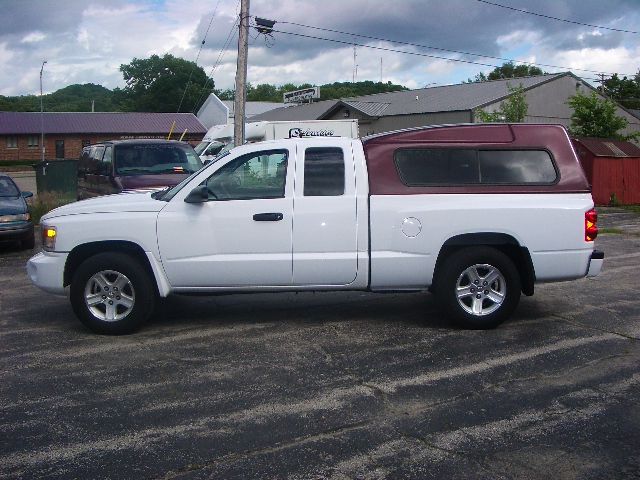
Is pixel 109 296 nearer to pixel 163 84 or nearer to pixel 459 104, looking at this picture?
pixel 459 104

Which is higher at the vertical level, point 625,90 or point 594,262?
point 625,90

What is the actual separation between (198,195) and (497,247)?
3.08m

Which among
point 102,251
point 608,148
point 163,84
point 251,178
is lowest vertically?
point 102,251

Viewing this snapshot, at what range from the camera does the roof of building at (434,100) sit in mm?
39344

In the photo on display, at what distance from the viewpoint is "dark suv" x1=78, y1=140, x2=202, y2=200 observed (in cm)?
1364

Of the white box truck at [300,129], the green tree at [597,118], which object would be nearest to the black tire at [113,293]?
the white box truck at [300,129]

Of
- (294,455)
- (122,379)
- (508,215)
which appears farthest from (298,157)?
(294,455)

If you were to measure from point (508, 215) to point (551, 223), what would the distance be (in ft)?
1.46

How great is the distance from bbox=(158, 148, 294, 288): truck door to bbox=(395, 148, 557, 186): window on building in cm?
134

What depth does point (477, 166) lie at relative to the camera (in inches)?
303

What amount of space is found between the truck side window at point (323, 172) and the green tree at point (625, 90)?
7639 cm

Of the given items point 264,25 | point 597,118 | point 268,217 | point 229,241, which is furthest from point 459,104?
point 229,241

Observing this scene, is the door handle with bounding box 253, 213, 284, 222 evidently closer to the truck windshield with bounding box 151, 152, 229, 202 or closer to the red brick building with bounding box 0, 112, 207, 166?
the truck windshield with bounding box 151, 152, 229, 202

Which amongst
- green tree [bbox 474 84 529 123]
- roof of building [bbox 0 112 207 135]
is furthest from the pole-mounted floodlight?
roof of building [bbox 0 112 207 135]
